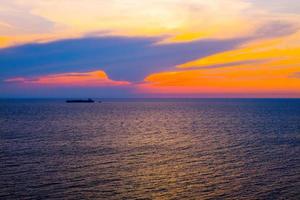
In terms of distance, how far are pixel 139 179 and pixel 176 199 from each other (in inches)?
307

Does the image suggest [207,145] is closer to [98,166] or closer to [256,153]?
[256,153]

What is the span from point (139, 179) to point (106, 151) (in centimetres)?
2114

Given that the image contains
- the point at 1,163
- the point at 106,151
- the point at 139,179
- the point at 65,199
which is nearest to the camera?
the point at 65,199

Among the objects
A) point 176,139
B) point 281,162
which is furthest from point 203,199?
point 176,139

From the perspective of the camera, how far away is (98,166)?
50.6 meters

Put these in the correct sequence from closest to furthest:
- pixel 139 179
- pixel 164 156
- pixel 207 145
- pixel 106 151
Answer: pixel 139 179 < pixel 164 156 < pixel 106 151 < pixel 207 145

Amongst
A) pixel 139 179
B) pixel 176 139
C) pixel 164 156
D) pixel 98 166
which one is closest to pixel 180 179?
pixel 139 179

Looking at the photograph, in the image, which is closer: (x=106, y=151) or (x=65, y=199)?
(x=65, y=199)

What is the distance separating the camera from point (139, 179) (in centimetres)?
4394

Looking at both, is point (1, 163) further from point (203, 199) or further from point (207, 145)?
point (207, 145)

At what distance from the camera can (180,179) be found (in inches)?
1742

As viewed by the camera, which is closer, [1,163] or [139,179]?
[139,179]

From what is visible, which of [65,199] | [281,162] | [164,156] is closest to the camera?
[65,199]

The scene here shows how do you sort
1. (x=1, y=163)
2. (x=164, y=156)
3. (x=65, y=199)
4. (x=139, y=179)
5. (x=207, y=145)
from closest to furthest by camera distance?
1. (x=65, y=199)
2. (x=139, y=179)
3. (x=1, y=163)
4. (x=164, y=156)
5. (x=207, y=145)
